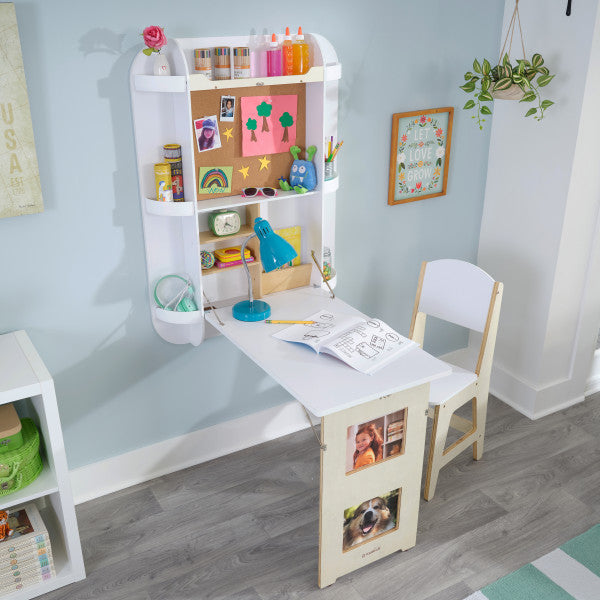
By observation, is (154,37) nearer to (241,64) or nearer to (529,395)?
(241,64)

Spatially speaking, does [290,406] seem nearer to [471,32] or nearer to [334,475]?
[334,475]

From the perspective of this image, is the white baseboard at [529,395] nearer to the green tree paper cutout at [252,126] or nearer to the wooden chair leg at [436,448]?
the wooden chair leg at [436,448]

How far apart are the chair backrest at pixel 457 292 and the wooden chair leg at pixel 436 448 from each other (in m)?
0.37

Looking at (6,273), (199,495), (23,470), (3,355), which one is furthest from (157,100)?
(199,495)

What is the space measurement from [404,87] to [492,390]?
1558 mm

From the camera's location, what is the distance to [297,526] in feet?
8.48

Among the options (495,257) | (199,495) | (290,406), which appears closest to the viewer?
(199,495)

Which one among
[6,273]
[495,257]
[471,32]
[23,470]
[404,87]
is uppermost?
[471,32]

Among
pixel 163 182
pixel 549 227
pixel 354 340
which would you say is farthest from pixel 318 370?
pixel 549 227

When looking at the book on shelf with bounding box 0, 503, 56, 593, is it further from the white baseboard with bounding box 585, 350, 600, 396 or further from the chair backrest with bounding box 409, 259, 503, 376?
the white baseboard with bounding box 585, 350, 600, 396

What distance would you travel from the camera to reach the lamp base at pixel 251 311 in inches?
97.2

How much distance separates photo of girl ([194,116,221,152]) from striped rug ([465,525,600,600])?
177cm

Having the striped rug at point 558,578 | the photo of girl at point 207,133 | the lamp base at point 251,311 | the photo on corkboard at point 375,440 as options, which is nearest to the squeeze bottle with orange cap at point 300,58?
the photo of girl at point 207,133

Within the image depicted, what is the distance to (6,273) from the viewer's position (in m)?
2.28
